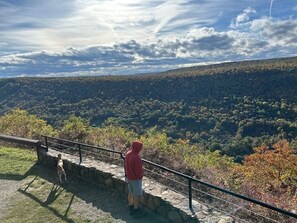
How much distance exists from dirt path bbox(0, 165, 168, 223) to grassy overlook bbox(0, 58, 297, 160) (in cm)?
3608

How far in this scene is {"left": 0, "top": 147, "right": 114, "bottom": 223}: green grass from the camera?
824 centimetres

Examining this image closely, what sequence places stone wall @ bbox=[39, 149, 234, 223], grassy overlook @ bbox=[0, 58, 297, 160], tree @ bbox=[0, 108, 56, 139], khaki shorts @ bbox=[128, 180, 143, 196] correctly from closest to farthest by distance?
stone wall @ bbox=[39, 149, 234, 223], khaki shorts @ bbox=[128, 180, 143, 196], tree @ bbox=[0, 108, 56, 139], grassy overlook @ bbox=[0, 58, 297, 160]

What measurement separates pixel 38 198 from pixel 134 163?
3.78 meters

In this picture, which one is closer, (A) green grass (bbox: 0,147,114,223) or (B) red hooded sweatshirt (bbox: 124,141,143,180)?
(B) red hooded sweatshirt (bbox: 124,141,143,180)

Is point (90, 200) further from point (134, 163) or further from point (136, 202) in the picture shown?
point (134, 163)

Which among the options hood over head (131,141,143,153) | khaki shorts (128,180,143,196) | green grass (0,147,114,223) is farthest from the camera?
green grass (0,147,114,223)

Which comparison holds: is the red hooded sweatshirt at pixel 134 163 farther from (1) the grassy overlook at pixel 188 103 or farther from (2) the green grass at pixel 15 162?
(1) the grassy overlook at pixel 188 103

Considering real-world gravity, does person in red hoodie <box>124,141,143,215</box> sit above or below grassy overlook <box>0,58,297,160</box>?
above

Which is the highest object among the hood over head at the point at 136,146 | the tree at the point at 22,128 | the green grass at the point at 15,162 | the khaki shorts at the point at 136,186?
the hood over head at the point at 136,146

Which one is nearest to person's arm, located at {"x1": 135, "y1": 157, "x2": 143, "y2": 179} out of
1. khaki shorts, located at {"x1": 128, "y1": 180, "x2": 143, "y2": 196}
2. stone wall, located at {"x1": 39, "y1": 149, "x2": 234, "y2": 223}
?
khaki shorts, located at {"x1": 128, "y1": 180, "x2": 143, "y2": 196}

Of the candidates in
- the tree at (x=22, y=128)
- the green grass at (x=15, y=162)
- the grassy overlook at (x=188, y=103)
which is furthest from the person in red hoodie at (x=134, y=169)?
the grassy overlook at (x=188, y=103)

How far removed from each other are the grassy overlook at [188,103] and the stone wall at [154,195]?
35742 millimetres

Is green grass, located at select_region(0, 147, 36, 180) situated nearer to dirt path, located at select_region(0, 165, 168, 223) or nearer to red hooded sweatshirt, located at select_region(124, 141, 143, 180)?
dirt path, located at select_region(0, 165, 168, 223)

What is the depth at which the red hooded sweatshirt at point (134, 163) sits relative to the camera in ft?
24.1
